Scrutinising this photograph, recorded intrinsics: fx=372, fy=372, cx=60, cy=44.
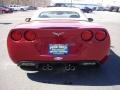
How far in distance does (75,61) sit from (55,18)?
6.78 ft

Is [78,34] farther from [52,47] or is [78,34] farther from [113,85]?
[113,85]

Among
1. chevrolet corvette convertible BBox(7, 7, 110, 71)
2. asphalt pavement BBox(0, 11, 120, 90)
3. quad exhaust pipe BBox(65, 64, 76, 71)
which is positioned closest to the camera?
asphalt pavement BBox(0, 11, 120, 90)

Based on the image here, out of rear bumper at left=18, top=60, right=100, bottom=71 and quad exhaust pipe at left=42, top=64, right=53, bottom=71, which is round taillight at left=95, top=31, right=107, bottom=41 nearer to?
rear bumper at left=18, top=60, right=100, bottom=71

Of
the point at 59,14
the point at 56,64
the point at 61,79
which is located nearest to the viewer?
the point at 56,64

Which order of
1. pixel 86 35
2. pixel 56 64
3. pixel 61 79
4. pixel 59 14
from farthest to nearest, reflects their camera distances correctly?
pixel 59 14, pixel 61 79, pixel 56 64, pixel 86 35

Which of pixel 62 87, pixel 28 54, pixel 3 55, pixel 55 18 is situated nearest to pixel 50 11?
pixel 55 18

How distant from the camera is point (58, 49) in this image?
22.3 ft

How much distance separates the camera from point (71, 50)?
22.2 ft

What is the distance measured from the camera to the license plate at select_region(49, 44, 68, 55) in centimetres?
677

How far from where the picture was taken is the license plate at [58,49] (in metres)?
6.77

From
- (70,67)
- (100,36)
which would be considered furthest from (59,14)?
(100,36)

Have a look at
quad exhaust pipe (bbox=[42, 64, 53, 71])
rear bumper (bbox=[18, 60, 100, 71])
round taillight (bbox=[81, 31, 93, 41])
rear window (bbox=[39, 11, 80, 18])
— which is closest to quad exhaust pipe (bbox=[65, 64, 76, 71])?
rear bumper (bbox=[18, 60, 100, 71])

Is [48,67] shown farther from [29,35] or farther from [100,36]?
[100,36]

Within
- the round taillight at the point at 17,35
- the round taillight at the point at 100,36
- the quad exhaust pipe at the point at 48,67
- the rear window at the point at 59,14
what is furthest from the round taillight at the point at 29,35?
the rear window at the point at 59,14
